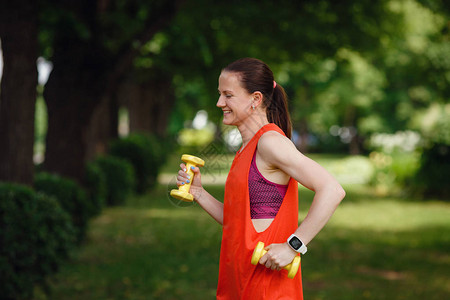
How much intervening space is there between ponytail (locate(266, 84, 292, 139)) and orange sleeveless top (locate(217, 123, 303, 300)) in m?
0.15

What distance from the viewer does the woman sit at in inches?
99.4

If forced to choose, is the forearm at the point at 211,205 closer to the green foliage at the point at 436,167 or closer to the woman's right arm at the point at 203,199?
the woman's right arm at the point at 203,199

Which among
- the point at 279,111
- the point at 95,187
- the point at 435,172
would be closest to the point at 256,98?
the point at 279,111

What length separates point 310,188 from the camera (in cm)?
254

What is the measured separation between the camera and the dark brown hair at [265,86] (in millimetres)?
2786

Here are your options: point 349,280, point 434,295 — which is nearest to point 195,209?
point 349,280

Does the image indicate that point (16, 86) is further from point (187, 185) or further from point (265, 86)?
point (265, 86)

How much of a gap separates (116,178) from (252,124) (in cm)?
1400

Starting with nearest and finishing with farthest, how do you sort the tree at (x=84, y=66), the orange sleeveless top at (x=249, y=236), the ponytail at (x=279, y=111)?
the orange sleeveless top at (x=249, y=236)
the ponytail at (x=279, y=111)
the tree at (x=84, y=66)

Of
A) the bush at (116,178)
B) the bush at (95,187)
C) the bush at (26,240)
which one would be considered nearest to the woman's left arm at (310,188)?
the bush at (26,240)

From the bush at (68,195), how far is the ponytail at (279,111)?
6678 millimetres

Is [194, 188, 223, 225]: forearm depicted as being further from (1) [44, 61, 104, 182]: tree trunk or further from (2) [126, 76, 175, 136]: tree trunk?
(2) [126, 76, 175, 136]: tree trunk

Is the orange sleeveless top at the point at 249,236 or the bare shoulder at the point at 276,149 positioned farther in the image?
the orange sleeveless top at the point at 249,236

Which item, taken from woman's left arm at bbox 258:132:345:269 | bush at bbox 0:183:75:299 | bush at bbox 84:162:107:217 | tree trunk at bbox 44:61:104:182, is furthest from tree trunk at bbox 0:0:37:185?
woman's left arm at bbox 258:132:345:269
